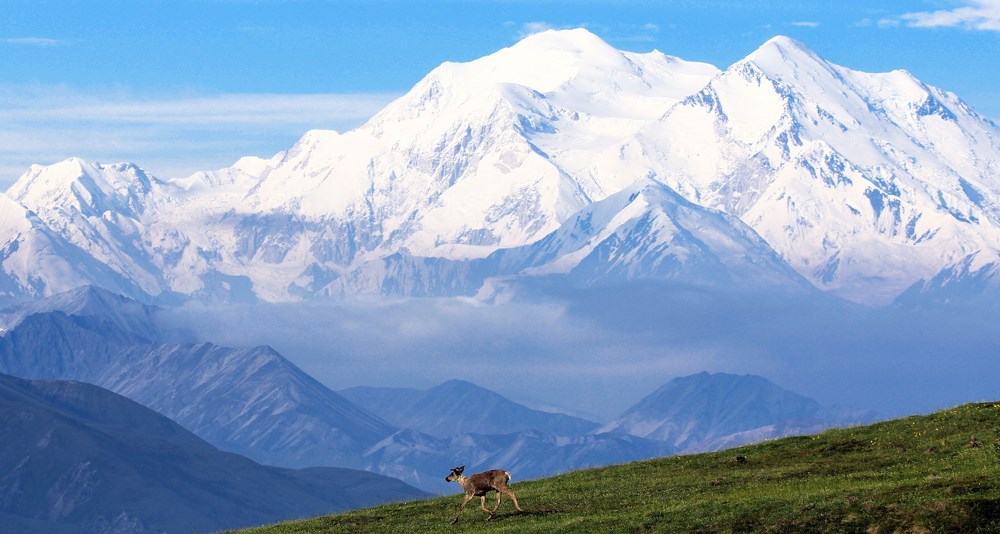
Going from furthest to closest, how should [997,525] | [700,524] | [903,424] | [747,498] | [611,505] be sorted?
[903,424] → [611,505] → [747,498] → [700,524] → [997,525]

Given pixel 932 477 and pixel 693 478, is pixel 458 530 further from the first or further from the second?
pixel 932 477

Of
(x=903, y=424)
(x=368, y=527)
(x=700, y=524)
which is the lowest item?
(x=368, y=527)

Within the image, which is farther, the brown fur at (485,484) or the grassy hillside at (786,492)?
the brown fur at (485,484)

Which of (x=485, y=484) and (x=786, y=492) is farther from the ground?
(x=786, y=492)

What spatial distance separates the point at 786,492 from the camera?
198ft

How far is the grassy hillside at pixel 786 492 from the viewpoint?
5288cm

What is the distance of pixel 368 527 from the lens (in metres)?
65.9

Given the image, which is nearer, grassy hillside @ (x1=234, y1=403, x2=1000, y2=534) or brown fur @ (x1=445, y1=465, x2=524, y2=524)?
grassy hillside @ (x1=234, y1=403, x2=1000, y2=534)

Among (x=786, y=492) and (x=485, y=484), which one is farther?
(x=485, y=484)

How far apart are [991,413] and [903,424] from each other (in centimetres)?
436

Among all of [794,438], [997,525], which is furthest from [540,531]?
[794,438]

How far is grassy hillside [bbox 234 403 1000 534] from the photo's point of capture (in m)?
52.9

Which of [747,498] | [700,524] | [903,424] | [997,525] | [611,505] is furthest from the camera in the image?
[903,424]

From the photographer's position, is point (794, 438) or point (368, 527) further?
point (794, 438)
